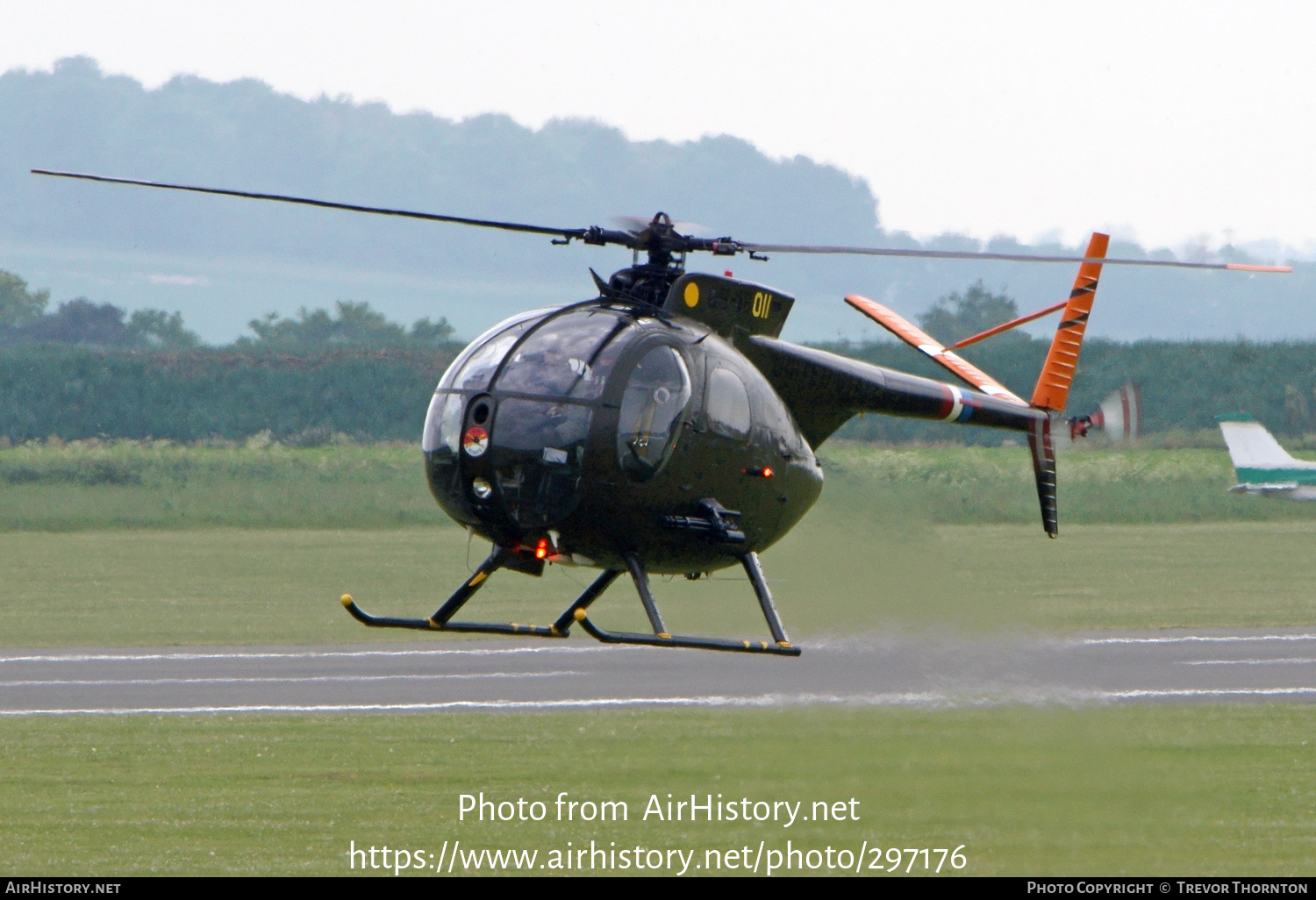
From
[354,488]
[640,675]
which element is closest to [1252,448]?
[354,488]

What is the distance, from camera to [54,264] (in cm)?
15288

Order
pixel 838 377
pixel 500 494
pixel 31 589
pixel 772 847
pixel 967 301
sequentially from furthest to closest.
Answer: pixel 967 301, pixel 31 589, pixel 838 377, pixel 772 847, pixel 500 494

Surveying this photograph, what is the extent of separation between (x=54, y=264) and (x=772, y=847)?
152122mm

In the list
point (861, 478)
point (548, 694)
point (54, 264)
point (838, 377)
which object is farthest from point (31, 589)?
point (54, 264)

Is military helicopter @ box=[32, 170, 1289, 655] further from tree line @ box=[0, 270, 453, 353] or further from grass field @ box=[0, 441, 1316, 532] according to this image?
tree line @ box=[0, 270, 453, 353]

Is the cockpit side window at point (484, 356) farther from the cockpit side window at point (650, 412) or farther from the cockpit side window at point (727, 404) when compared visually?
the cockpit side window at point (727, 404)

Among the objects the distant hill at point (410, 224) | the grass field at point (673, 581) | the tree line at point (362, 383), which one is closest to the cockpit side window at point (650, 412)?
the grass field at point (673, 581)

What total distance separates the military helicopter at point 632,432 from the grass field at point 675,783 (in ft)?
8.32

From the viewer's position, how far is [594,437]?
38.6 feet

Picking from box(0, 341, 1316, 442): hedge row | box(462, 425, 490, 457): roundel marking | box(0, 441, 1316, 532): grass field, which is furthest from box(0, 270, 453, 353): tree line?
box(462, 425, 490, 457): roundel marking

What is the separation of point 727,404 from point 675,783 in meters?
4.67

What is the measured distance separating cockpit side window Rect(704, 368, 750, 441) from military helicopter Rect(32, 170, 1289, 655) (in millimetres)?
18

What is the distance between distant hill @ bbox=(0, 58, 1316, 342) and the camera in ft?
451
